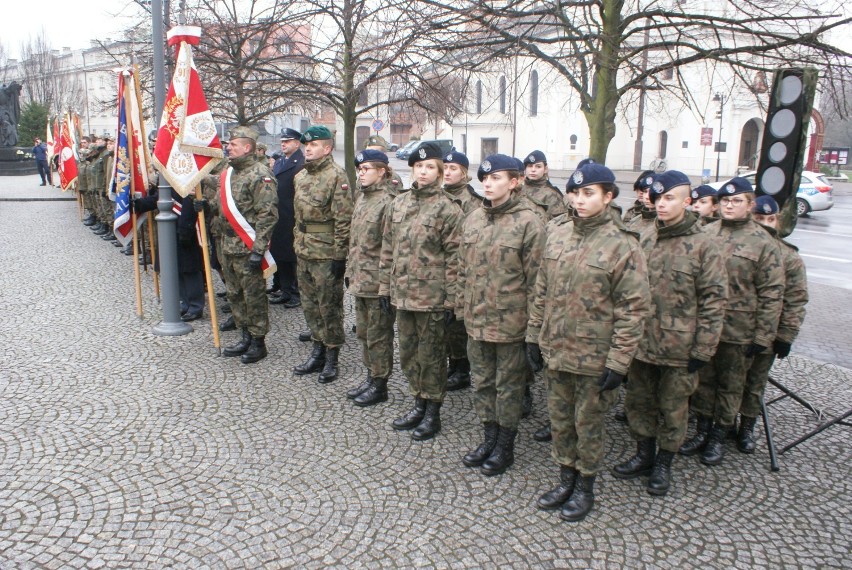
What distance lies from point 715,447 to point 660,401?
2.57 ft

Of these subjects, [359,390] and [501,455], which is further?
[359,390]

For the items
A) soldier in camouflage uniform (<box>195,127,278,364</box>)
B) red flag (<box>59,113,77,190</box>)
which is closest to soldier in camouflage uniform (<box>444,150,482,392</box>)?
soldier in camouflage uniform (<box>195,127,278,364</box>)

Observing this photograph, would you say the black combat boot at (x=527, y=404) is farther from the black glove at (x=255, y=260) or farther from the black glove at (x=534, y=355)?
the black glove at (x=255, y=260)

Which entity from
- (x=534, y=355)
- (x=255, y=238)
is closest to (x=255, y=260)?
(x=255, y=238)

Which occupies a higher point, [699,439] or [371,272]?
[371,272]

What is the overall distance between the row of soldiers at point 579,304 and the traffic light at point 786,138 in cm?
36

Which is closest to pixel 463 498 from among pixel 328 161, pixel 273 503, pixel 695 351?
pixel 273 503

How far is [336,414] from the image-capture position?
5.27 meters

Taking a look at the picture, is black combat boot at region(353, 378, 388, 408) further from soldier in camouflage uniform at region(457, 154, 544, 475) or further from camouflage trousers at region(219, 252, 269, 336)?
camouflage trousers at region(219, 252, 269, 336)

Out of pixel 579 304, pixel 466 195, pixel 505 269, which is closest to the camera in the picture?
pixel 579 304

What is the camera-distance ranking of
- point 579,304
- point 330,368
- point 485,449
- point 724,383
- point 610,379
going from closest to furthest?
1. point 610,379
2. point 579,304
3. point 485,449
4. point 724,383
5. point 330,368

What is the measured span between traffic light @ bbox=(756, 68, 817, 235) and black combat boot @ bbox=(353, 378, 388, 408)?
3357mm

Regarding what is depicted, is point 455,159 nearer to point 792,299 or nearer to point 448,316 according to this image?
point 448,316

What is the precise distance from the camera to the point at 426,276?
4.85 meters
